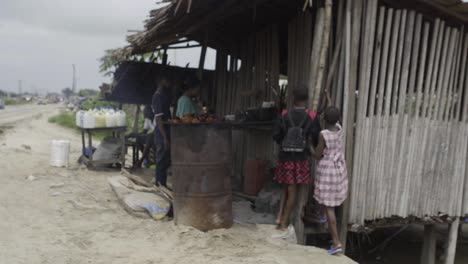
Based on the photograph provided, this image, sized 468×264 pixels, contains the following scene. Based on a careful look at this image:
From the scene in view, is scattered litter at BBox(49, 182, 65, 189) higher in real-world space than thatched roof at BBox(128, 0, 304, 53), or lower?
lower

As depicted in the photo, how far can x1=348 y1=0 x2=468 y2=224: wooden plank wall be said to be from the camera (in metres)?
4.61

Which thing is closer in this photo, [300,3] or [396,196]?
[396,196]

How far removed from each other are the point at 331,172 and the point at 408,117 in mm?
1451

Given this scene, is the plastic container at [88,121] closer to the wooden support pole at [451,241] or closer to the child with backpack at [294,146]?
the child with backpack at [294,146]

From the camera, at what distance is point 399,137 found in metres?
4.87

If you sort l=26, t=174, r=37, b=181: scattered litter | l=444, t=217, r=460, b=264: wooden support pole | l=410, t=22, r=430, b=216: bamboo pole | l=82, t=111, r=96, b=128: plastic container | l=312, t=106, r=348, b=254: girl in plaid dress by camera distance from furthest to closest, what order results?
l=82, t=111, r=96, b=128: plastic container
l=26, t=174, r=37, b=181: scattered litter
l=444, t=217, r=460, b=264: wooden support pole
l=410, t=22, r=430, b=216: bamboo pole
l=312, t=106, r=348, b=254: girl in plaid dress

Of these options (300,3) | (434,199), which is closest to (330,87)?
(300,3)

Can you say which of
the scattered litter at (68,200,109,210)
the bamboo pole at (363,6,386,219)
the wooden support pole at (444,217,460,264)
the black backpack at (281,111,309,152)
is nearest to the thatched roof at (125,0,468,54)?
the bamboo pole at (363,6,386,219)

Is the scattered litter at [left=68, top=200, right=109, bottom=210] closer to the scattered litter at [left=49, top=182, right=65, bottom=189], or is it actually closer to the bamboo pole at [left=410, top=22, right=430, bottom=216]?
the scattered litter at [left=49, top=182, right=65, bottom=189]

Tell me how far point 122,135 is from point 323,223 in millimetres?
5998

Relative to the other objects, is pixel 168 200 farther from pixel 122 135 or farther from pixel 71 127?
pixel 71 127

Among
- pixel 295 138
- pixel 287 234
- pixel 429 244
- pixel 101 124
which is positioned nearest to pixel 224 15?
pixel 295 138

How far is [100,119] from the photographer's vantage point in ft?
29.6

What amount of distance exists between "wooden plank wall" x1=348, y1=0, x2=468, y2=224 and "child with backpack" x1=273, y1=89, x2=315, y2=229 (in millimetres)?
682
